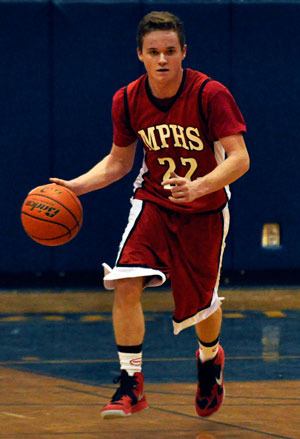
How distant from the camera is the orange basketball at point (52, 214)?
6.78m

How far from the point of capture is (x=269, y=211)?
37.1 ft

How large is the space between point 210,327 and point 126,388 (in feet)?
2.45

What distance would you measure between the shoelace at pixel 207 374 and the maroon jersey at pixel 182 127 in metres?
0.81

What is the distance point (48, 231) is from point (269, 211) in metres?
4.68

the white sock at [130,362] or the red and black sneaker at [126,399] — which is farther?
the white sock at [130,362]

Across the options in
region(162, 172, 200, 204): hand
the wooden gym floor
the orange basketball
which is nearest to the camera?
region(162, 172, 200, 204): hand

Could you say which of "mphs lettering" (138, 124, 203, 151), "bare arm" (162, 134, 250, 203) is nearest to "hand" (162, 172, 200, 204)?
"bare arm" (162, 134, 250, 203)

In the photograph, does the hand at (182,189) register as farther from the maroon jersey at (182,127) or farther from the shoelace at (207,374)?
the shoelace at (207,374)

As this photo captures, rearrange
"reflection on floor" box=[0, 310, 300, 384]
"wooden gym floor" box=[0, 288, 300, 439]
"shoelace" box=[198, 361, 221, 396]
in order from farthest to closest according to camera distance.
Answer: "reflection on floor" box=[0, 310, 300, 384] → "shoelace" box=[198, 361, 221, 396] → "wooden gym floor" box=[0, 288, 300, 439]

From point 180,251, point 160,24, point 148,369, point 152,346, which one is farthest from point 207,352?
point 152,346

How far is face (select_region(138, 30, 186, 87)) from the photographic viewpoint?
21.3ft

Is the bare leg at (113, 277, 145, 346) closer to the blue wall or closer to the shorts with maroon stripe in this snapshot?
the shorts with maroon stripe

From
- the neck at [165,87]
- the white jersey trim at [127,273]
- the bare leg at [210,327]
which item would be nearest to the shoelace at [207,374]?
the bare leg at [210,327]

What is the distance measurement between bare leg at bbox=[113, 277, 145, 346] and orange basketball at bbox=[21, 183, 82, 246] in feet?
1.78
